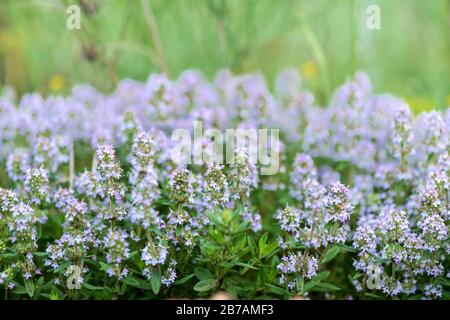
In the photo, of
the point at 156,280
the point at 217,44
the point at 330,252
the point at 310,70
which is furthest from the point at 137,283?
the point at 310,70

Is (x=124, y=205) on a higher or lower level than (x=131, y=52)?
lower

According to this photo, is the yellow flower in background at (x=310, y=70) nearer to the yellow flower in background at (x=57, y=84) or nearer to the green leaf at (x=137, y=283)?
the yellow flower in background at (x=57, y=84)

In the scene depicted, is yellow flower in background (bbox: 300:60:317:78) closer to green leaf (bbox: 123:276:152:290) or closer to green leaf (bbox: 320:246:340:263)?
green leaf (bbox: 320:246:340:263)
